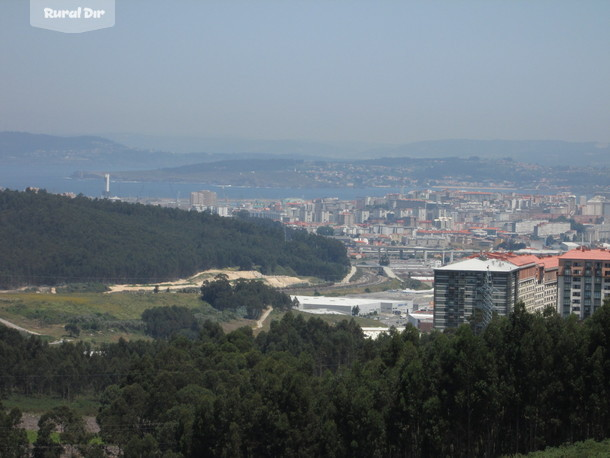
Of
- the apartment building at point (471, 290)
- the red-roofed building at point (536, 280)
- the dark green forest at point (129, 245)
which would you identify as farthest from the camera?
the dark green forest at point (129, 245)

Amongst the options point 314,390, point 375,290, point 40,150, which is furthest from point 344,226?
point 40,150

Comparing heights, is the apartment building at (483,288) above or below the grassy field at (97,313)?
above

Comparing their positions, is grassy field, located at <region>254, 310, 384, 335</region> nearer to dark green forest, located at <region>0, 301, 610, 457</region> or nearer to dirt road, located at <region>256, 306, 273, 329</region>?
dirt road, located at <region>256, 306, 273, 329</region>

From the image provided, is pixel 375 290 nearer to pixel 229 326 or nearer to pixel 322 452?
pixel 229 326

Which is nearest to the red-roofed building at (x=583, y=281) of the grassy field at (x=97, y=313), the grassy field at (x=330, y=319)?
the grassy field at (x=330, y=319)

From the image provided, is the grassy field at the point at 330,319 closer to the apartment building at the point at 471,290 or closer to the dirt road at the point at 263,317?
the dirt road at the point at 263,317

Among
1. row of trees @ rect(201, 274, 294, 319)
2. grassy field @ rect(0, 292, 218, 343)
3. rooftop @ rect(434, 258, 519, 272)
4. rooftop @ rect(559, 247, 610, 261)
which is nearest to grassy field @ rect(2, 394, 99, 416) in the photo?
grassy field @ rect(0, 292, 218, 343)
